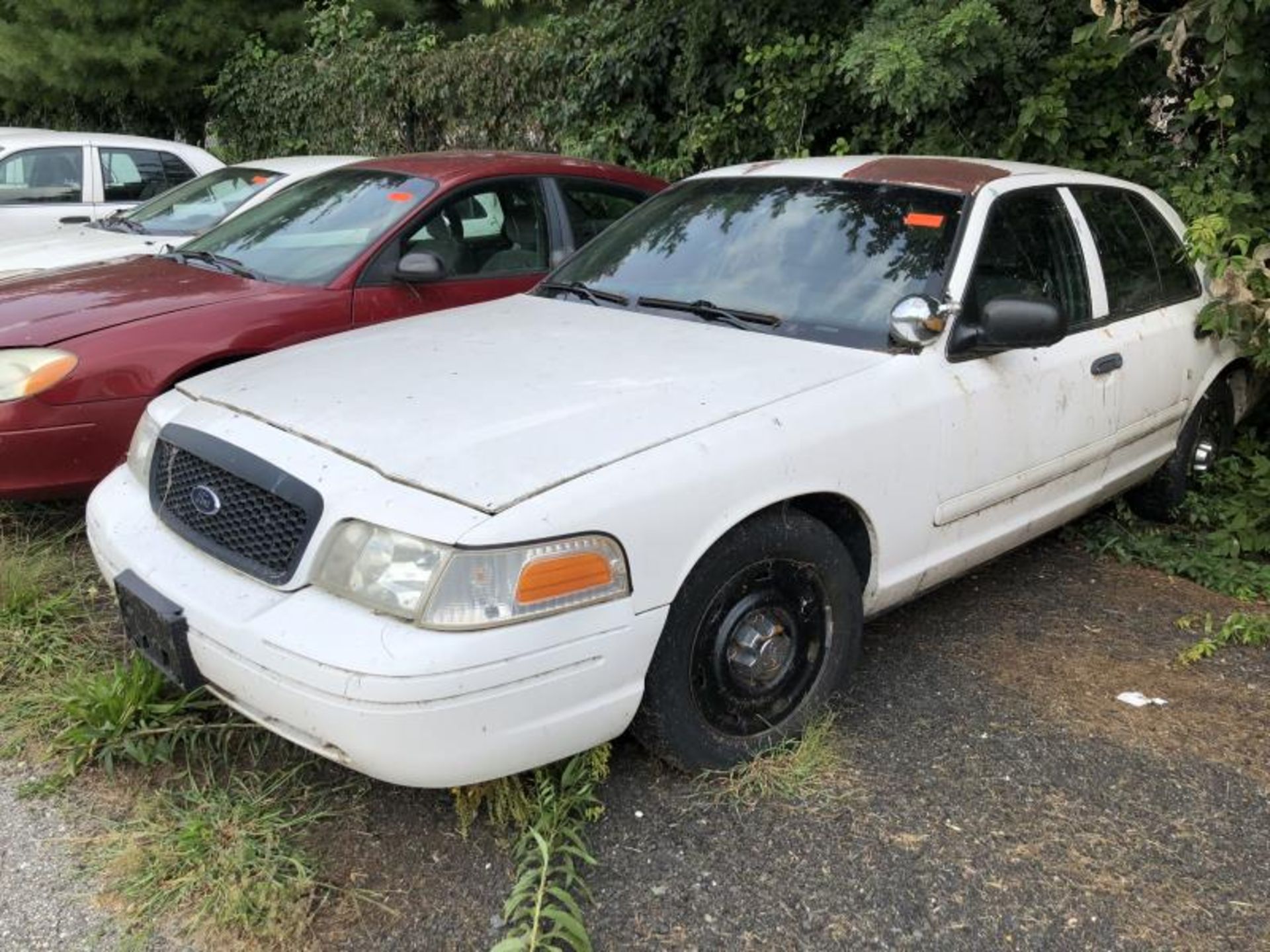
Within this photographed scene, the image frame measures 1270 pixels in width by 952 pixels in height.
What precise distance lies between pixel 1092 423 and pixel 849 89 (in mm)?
3577

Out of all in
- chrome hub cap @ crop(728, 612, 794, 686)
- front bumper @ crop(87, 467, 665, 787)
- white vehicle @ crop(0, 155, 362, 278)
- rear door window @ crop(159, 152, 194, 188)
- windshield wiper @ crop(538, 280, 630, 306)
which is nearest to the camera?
front bumper @ crop(87, 467, 665, 787)

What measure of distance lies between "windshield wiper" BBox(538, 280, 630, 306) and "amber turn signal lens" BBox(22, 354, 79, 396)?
1.72m

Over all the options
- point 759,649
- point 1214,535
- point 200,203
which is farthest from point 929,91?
point 200,203

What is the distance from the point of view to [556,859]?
273cm

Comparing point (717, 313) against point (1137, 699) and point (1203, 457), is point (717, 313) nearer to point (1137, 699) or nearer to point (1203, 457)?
point (1137, 699)

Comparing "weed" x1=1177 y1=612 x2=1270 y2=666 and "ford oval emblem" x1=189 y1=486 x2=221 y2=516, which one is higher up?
"ford oval emblem" x1=189 y1=486 x2=221 y2=516

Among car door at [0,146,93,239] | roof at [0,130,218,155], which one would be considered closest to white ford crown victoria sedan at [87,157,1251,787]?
car door at [0,146,93,239]

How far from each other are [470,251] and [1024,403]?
8.98 feet

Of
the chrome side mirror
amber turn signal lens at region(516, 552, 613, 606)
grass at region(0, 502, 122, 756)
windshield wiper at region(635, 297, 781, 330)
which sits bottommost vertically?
grass at region(0, 502, 122, 756)

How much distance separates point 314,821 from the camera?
2.83 m

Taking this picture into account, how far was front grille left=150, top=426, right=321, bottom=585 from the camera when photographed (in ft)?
8.69

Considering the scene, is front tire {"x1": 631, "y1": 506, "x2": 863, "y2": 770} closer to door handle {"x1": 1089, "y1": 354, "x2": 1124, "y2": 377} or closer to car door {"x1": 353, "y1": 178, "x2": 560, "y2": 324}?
door handle {"x1": 1089, "y1": 354, "x2": 1124, "y2": 377}

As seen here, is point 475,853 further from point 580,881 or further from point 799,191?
point 799,191

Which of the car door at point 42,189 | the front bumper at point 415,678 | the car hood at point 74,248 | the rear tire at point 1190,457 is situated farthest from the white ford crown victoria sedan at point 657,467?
the car door at point 42,189
